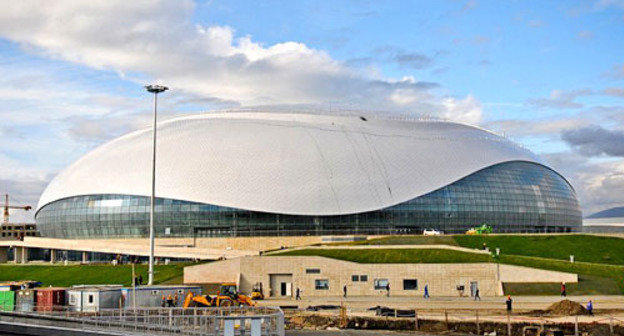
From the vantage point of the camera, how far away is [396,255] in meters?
60.3

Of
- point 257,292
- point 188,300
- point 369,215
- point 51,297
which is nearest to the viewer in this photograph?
point 188,300

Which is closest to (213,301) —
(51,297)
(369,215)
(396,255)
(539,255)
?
(51,297)

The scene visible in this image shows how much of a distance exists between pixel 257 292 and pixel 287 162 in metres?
28.8

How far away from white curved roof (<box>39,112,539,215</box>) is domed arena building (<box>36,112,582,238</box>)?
0.45ft

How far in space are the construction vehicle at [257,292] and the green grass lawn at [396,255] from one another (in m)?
3.64

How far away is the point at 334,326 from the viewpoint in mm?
37719

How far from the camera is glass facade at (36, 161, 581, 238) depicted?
80.5 m

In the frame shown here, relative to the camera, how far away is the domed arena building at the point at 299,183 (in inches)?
3179

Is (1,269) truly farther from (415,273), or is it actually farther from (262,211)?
(415,273)

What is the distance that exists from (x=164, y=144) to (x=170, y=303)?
49794 millimetres

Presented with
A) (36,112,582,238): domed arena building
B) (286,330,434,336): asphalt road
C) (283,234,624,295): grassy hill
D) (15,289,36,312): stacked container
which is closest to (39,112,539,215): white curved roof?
(36,112,582,238): domed arena building

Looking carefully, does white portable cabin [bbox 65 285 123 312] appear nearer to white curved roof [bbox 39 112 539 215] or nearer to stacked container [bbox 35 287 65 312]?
stacked container [bbox 35 287 65 312]

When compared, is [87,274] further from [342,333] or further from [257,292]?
[342,333]

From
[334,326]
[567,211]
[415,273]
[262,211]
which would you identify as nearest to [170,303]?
[334,326]
